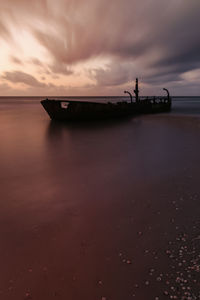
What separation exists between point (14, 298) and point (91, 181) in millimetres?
3380

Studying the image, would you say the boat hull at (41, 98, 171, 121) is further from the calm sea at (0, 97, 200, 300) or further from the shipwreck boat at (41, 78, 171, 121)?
the calm sea at (0, 97, 200, 300)

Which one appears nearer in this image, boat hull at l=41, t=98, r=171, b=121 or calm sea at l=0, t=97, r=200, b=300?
calm sea at l=0, t=97, r=200, b=300

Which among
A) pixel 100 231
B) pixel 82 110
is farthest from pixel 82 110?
pixel 100 231

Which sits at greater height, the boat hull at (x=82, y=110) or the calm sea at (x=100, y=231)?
the boat hull at (x=82, y=110)

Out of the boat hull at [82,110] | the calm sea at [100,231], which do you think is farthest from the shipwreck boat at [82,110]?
the calm sea at [100,231]

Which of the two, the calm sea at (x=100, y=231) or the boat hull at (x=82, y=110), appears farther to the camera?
the boat hull at (x=82, y=110)

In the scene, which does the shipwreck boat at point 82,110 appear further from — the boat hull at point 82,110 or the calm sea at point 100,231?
the calm sea at point 100,231

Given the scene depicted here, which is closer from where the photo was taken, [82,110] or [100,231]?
[100,231]

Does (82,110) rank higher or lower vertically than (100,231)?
higher

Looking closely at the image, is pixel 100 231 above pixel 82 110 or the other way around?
the other way around

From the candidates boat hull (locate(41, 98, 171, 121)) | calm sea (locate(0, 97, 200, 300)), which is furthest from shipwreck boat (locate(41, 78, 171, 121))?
calm sea (locate(0, 97, 200, 300))

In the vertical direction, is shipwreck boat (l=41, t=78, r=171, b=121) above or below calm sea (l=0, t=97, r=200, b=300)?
above

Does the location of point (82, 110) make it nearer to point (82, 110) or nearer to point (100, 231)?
point (82, 110)

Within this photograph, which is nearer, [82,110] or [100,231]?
[100,231]
